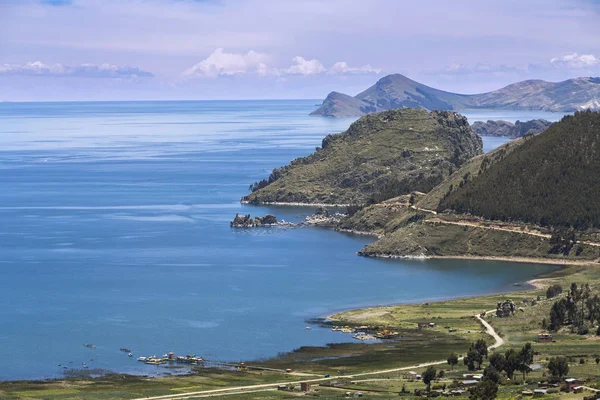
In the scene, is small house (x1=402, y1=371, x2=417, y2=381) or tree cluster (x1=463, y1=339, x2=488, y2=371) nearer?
small house (x1=402, y1=371, x2=417, y2=381)

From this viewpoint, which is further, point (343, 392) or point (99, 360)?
point (99, 360)

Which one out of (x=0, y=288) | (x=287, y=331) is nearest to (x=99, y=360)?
(x=287, y=331)

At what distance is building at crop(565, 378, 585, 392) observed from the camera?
111 metres

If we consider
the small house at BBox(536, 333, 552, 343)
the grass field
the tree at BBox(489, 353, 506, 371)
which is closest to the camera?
the grass field

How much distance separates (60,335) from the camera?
160250 millimetres

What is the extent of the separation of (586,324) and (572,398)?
50134 millimetres

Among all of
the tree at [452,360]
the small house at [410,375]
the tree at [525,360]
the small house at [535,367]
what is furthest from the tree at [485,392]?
the tree at [452,360]

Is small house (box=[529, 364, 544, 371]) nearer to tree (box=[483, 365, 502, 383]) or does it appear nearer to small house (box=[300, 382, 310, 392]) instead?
tree (box=[483, 365, 502, 383])

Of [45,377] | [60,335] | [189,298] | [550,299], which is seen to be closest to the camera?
[45,377]

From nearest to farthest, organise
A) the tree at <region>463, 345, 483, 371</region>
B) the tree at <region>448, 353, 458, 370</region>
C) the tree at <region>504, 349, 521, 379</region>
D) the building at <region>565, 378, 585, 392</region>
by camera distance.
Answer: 1. the building at <region>565, 378, 585, 392</region>
2. the tree at <region>504, 349, 521, 379</region>
3. the tree at <region>463, 345, 483, 371</region>
4. the tree at <region>448, 353, 458, 370</region>

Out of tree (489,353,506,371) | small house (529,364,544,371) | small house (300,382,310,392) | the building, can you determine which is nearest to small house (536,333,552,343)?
small house (529,364,544,371)

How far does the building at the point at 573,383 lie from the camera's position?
110525 millimetres

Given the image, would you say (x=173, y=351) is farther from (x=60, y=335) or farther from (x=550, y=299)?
(x=550, y=299)

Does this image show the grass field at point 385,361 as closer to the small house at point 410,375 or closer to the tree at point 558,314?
the small house at point 410,375
